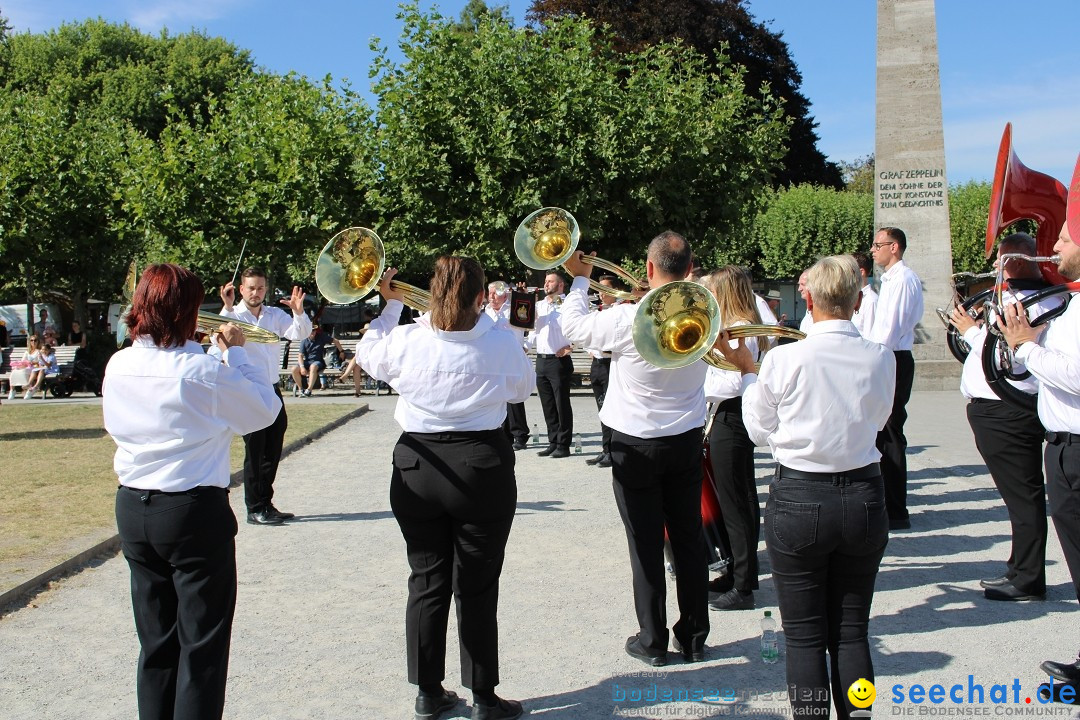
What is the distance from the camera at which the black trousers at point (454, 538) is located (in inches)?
151

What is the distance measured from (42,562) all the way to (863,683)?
5003mm

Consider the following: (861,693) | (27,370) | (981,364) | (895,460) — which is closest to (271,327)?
(895,460)

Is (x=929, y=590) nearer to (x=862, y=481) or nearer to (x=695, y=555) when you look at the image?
(x=695, y=555)

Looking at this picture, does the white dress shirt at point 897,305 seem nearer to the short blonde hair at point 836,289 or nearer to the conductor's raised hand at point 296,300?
the short blonde hair at point 836,289

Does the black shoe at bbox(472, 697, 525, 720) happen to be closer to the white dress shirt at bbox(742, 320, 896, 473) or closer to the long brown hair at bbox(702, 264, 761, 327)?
the white dress shirt at bbox(742, 320, 896, 473)

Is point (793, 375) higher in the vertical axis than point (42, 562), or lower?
higher

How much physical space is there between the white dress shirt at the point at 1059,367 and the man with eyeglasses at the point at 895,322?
274cm

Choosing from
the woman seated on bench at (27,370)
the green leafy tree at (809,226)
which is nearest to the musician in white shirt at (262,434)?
the woman seated on bench at (27,370)

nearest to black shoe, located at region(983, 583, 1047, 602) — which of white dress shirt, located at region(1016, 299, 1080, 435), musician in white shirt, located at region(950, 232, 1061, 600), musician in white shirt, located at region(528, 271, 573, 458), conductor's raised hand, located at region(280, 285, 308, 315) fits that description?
musician in white shirt, located at region(950, 232, 1061, 600)

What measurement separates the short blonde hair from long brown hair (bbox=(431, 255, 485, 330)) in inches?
53.0

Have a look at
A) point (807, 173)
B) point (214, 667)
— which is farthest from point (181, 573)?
point (807, 173)

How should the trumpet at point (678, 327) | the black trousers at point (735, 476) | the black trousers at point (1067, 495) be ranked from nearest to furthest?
1. the black trousers at point (1067, 495)
2. the trumpet at point (678, 327)
3. the black trousers at point (735, 476)

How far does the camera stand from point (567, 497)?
8.41 meters

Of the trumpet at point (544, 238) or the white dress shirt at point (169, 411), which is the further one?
the trumpet at point (544, 238)
